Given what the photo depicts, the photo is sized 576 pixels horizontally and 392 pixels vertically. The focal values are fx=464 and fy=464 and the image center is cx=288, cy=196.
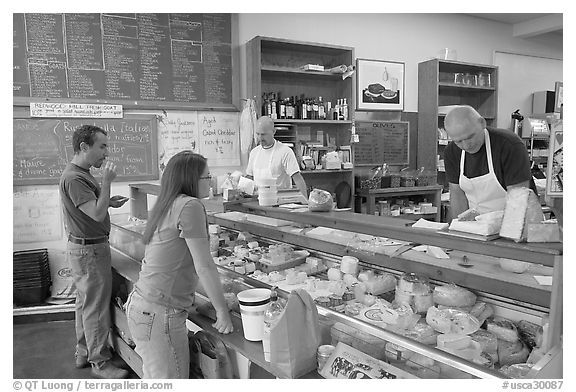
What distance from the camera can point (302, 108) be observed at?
5.29 m

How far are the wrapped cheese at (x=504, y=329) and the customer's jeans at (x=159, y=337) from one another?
50.5 inches

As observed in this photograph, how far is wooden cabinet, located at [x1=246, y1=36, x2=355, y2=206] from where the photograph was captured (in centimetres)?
511

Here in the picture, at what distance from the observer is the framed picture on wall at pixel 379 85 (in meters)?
6.00

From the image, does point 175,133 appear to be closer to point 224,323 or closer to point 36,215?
point 36,215

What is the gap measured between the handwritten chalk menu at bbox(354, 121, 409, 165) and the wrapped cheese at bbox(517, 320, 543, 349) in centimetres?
434

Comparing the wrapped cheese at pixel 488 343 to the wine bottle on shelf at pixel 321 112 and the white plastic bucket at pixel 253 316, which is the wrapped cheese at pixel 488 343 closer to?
the white plastic bucket at pixel 253 316

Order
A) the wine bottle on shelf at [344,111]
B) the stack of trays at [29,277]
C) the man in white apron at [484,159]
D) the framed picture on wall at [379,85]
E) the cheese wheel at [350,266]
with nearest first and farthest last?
the cheese wheel at [350,266]
the man in white apron at [484,159]
the stack of trays at [29,277]
the wine bottle on shelf at [344,111]
the framed picture on wall at [379,85]

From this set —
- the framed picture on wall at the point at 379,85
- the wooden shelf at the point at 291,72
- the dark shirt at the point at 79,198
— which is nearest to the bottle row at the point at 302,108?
the wooden shelf at the point at 291,72

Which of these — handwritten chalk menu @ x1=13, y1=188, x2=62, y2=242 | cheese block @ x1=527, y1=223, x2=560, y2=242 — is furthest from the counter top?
handwritten chalk menu @ x1=13, y1=188, x2=62, y2=242

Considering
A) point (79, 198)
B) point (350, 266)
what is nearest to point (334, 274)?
point (350, 266)

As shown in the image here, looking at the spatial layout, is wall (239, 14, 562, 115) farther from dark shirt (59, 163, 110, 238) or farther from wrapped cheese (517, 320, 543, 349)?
wrapped cheese (517, 320, 543, 349)
